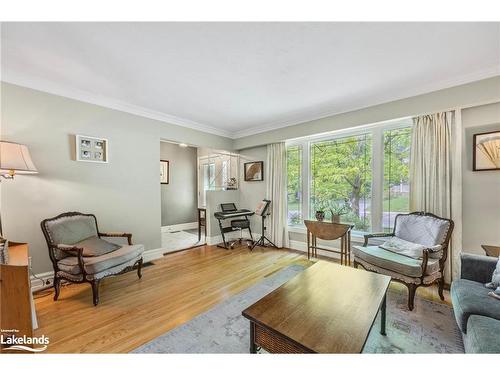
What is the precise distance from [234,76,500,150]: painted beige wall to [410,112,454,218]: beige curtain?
5.6 inches

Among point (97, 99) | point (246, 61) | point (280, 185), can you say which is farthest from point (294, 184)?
point (97, 99)

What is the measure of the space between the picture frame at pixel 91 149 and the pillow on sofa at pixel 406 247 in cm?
386

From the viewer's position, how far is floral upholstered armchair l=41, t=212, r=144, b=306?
210cm

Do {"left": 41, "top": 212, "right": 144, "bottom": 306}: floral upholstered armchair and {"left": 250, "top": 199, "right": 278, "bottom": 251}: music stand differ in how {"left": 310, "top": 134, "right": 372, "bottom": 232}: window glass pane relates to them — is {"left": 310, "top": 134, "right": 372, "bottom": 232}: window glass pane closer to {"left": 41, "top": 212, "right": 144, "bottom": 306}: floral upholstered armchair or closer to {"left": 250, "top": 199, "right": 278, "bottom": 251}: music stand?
{"left": 250, "top": 199, "right": 278, "bottom": 251}: music stand

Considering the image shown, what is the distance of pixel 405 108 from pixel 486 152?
95 centimetres

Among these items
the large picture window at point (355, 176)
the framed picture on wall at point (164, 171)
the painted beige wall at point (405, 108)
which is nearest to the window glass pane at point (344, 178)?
the large picture window at point (355, 176)

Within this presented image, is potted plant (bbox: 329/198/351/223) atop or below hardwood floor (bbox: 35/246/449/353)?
atop

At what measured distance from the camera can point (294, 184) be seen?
4145 mm

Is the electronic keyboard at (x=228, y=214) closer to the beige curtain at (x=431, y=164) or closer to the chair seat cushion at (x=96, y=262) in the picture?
the chair seat cushion at (x=96, y=262)

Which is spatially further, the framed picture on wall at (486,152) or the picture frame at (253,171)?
the picture frame at (253,171)

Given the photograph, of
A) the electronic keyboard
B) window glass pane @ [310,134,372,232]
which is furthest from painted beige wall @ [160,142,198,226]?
window glass pane @ [310,134,372,232]

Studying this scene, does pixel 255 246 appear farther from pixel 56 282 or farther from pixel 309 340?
pixel 309 340

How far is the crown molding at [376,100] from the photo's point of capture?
7.16 ft
